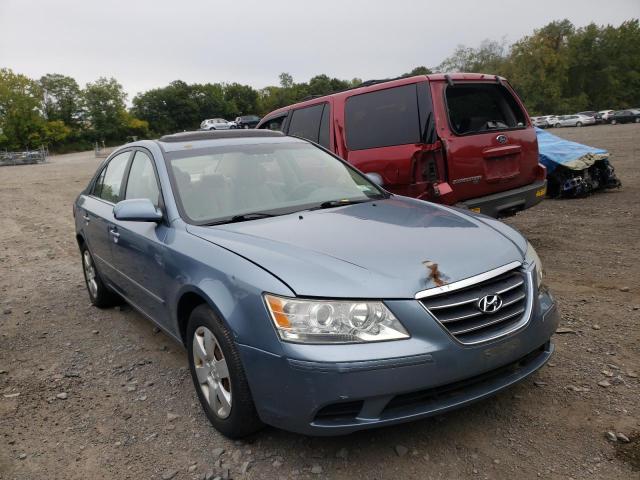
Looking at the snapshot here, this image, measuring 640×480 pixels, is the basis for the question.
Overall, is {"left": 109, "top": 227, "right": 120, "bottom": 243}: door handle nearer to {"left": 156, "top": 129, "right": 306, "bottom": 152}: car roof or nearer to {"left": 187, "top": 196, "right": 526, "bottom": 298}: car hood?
{"left": 156, "top": 129, "right": 306, "bottom": 152}: car roof

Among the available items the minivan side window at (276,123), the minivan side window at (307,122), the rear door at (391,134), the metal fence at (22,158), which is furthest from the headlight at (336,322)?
the metal fence at (22,158)

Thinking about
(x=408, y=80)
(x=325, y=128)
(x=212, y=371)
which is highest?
(x=408, y=80)

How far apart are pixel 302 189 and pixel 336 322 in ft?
5.16

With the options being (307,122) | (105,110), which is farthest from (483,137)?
(105,110)

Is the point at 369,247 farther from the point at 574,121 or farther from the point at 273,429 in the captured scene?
the point at 574,121

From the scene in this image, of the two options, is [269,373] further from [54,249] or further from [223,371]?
[54,249]

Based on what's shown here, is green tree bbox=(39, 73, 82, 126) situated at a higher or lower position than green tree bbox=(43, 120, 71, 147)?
higher

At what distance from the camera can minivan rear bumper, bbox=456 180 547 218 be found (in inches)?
203

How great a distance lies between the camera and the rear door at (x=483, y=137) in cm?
502

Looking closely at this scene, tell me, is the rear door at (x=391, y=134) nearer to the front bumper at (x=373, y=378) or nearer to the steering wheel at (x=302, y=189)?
the steering wheel at (x=302, y=189)

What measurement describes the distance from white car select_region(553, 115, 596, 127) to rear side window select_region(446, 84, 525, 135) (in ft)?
157

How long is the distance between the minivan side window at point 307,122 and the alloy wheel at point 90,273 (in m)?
2.94

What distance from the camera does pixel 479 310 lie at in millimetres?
2340

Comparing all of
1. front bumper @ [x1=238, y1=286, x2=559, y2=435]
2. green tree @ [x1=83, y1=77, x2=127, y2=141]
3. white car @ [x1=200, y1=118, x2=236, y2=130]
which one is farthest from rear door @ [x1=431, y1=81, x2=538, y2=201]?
green tree @ [x1=83, y1=77, x2=127, y2=141]
